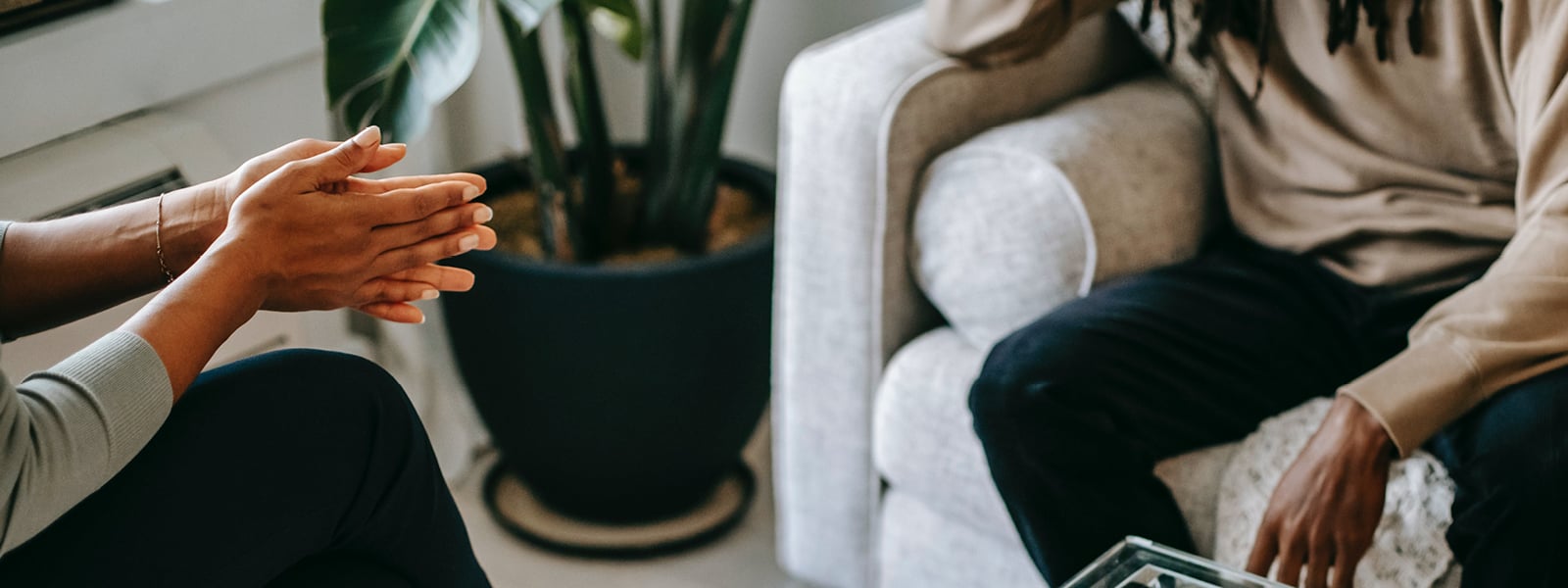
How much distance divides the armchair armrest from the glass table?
1.70 ft

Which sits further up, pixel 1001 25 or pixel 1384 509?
pixel 1001 25

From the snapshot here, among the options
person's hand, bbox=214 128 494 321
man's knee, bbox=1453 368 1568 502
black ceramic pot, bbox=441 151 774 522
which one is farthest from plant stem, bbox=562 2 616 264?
man's knee, bbox=1453 368 1568 502

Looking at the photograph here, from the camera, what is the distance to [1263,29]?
134 centimetres

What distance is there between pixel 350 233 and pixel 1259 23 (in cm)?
93

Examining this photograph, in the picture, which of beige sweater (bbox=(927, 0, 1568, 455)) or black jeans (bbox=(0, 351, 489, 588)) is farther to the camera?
beige sweater (bbox=(927, 0, 1568, 455))

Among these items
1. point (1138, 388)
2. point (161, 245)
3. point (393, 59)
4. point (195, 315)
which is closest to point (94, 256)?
point (161, 245)

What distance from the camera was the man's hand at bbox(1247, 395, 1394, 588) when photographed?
106cm

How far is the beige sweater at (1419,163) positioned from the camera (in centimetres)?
108

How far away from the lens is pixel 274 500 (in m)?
0.89

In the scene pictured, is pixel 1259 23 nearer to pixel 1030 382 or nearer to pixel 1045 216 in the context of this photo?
pixel 1045 216

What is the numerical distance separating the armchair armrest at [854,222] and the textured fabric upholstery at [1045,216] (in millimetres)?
43

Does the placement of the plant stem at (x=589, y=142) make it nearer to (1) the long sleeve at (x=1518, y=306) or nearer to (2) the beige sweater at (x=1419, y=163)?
(2) the beige sweater at (x=1419, y=163)

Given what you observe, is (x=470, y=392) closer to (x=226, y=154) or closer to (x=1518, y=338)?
(x=226, y=154)

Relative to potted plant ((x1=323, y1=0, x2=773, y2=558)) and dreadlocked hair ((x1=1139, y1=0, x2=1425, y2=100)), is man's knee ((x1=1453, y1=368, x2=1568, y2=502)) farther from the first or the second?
potted plant ((x1=323, y1=0, x2=773, y2=558))
